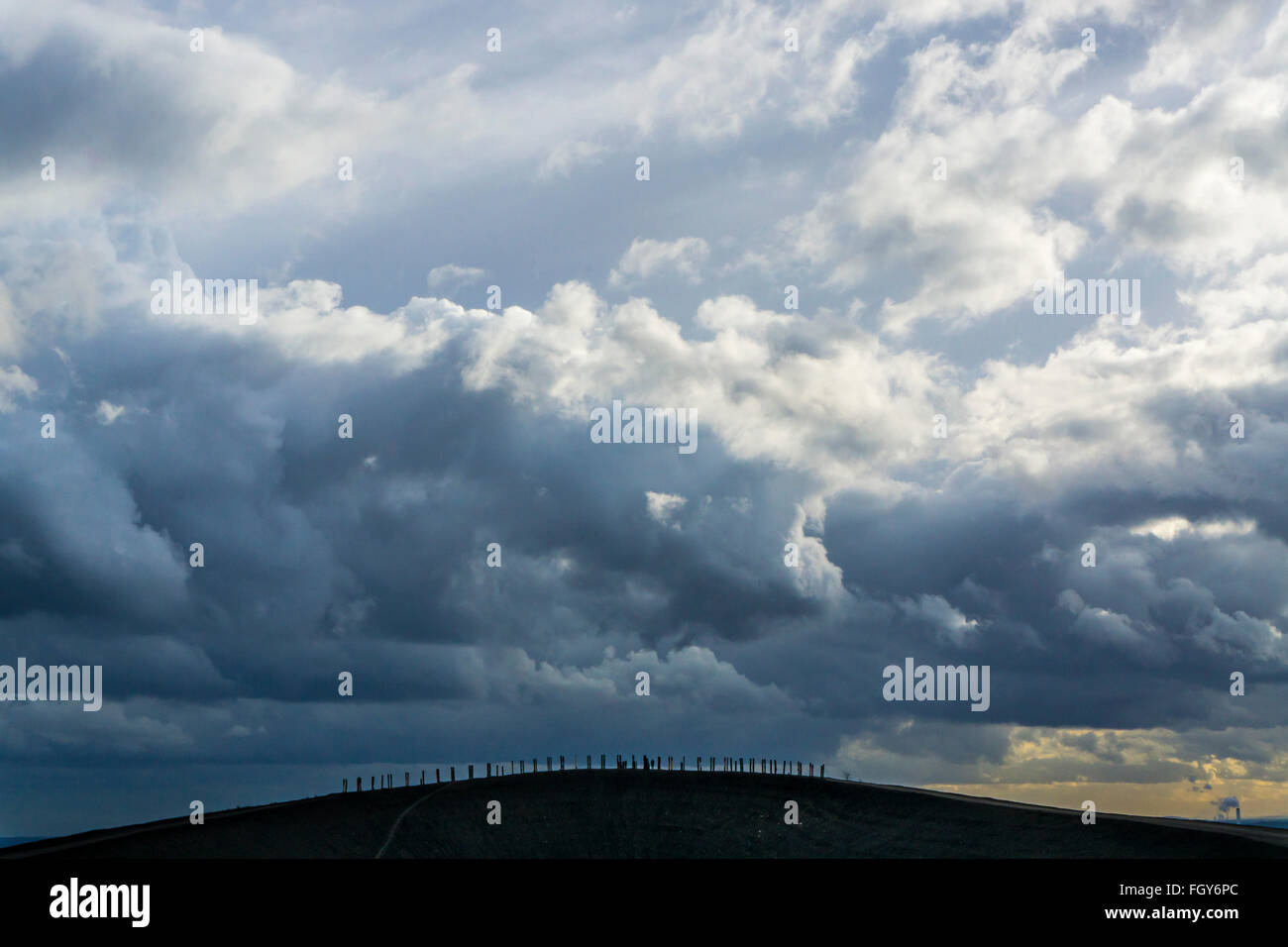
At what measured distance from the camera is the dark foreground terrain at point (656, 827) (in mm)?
100688

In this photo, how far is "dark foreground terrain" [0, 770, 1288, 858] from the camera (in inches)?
3964

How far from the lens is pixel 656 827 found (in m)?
139
